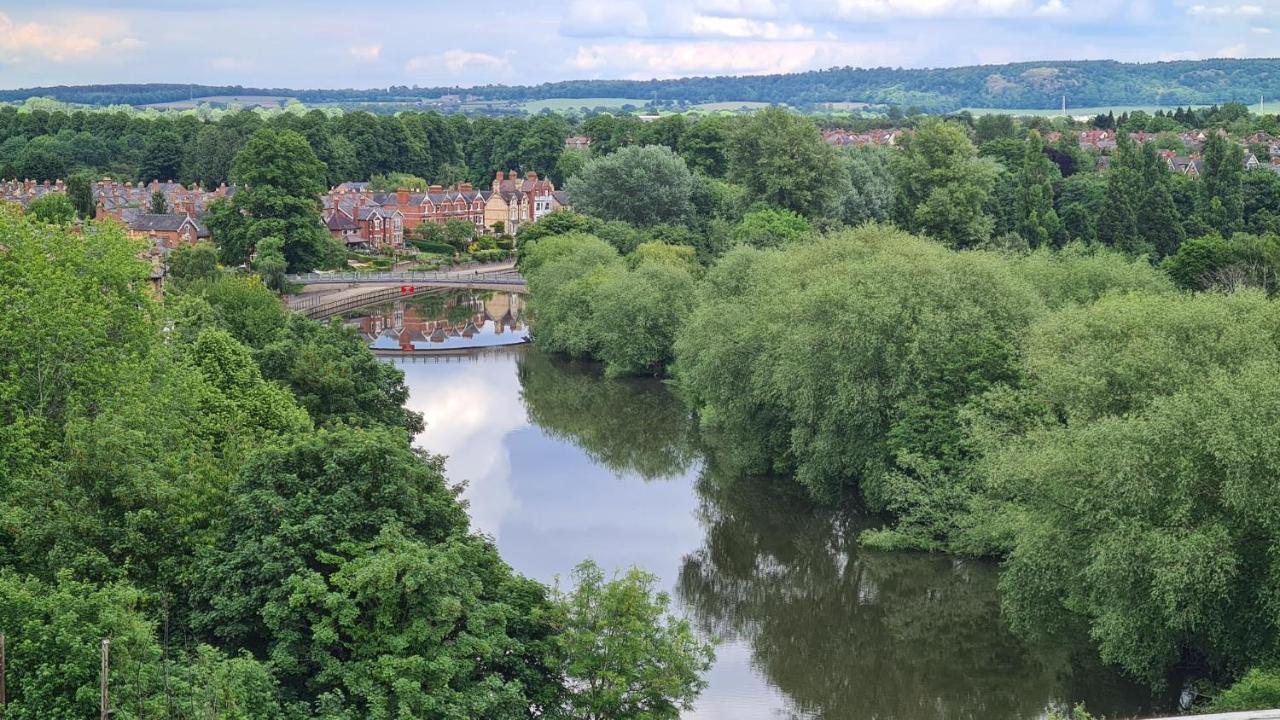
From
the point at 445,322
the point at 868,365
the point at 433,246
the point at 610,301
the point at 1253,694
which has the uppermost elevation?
the point at 868,365

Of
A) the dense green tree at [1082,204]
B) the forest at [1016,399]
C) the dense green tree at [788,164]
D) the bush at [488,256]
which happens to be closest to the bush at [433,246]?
the bush at [488,256]

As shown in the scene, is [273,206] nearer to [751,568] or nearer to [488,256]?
[488,256]

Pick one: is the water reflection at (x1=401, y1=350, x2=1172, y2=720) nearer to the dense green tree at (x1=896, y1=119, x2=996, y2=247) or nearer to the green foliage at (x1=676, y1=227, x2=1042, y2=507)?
the green foliage at (x1=676, y1=227, x2=1042, y2=507)

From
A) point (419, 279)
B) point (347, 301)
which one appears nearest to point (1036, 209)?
point (419, 279)

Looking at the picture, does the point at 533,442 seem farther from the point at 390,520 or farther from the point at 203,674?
the point at 203,674

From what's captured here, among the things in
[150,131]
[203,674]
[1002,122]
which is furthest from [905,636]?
[150,131]

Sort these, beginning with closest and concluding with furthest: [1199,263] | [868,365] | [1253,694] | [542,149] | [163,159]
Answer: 1. [1253,694]
2. [868,365]
3. [1199,263]
4. [163,159]
5. [542,149]

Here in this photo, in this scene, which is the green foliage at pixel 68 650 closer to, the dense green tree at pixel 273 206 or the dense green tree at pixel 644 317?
the dense green tree at pixel 644 317

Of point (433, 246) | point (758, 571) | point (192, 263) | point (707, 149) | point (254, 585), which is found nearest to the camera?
point (254, 585)
